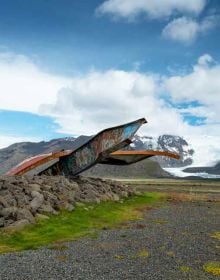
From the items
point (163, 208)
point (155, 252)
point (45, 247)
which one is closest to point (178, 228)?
point (155, 252)

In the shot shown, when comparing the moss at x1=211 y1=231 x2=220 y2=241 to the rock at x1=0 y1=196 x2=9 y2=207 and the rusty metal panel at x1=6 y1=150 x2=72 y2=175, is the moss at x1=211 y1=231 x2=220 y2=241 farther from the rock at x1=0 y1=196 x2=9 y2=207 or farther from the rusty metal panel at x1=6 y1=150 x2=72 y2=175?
the rusty metal panel at x1=6 y1=150 x2=72 y2=175

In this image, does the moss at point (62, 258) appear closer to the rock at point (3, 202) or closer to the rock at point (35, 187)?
the rock at point (3, 202)

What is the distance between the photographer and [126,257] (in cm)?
2445

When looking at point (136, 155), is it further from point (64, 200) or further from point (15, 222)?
point (15, 222)

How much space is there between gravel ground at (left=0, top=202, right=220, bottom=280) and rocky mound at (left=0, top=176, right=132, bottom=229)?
6483 mm

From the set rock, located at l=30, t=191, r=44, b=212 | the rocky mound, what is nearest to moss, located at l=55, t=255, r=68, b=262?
the rocky mound

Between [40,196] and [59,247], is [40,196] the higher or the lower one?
the higher one

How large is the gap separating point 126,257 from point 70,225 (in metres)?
11.4

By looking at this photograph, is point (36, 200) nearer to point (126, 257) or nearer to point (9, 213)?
point (9, 213)

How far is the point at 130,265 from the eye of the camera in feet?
74.1

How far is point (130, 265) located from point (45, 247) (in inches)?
266

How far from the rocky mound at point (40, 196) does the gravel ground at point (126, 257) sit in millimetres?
6483

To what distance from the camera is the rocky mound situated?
1325 inches

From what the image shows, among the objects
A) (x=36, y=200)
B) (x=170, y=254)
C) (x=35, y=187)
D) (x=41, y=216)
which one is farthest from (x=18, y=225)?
(x=170, y=254)
